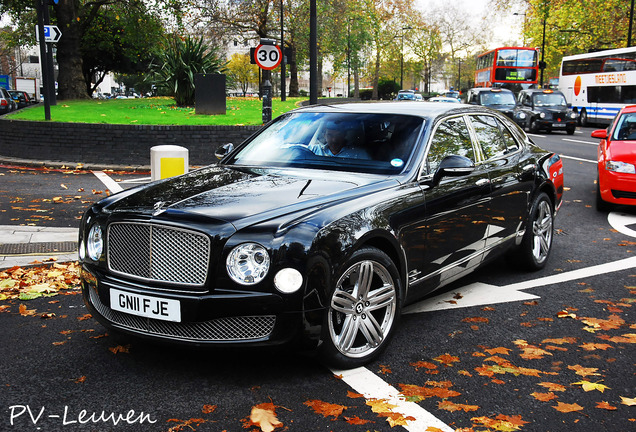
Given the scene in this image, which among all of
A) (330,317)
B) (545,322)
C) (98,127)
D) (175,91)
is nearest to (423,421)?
(330,317)

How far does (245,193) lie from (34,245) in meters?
4.04

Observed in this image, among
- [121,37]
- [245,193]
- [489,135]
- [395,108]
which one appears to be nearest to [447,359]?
[245,193]

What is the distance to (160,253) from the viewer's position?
11.7 ft

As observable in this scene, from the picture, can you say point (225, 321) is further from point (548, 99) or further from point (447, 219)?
point (548, 99)

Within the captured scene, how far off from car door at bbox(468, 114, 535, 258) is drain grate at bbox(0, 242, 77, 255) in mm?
4339

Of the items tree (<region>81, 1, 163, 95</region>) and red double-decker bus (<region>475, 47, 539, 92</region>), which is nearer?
tree (<region>81, 1, 163, 95</region>)

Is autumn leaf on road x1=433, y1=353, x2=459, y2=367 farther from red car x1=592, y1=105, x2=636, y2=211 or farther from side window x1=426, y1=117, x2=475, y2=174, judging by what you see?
red car x1=592, y1=105, x2=636, y2=211

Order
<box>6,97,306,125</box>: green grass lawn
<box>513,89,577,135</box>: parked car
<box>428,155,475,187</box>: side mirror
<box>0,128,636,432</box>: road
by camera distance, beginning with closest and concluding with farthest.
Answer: <box>0,128,636,432</box>: road → <box>428,155,475,187</box>: side mirror → <box>6,97,306,125</box>: green grass lawn → <box>513,89,577,135</box>: parked car

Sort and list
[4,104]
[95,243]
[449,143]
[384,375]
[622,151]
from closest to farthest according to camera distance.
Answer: [384,375]
[95,243]
[449,143]
[622,151]
[4,104]

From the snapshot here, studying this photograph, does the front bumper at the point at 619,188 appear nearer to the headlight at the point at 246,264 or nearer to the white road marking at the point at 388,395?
the white road marking at the point at 388,395

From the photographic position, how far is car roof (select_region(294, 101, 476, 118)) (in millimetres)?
5062

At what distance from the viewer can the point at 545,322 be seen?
484cm

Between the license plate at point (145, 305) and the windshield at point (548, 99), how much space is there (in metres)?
26.8

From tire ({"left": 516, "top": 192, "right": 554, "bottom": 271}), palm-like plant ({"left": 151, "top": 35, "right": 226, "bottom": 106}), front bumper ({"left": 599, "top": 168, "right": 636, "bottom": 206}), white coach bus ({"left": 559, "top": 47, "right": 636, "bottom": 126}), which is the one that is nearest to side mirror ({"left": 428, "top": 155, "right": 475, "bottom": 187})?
tire ({"left": 516, "top": 192, "right": 554, "bottom": 271})
